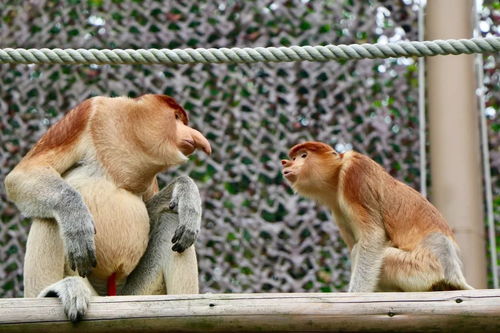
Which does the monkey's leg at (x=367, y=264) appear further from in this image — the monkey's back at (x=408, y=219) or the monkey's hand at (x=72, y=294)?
the monkey's hand at (x=72, y=294)

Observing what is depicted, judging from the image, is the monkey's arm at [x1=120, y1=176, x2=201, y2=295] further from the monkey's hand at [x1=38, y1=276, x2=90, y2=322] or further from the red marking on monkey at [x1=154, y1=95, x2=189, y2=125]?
the monkey's hand at [x1=38, y1=276, x2=90, y2=322]

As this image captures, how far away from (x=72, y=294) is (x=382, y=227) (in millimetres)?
1844

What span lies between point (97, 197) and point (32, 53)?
0.63m

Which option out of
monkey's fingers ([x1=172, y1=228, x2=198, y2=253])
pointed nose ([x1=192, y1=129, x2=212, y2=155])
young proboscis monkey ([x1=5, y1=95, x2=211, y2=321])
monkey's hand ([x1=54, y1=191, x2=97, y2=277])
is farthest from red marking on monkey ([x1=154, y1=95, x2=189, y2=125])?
monkey's hand ([x1=54, y1=191, x2=97, y2=277])

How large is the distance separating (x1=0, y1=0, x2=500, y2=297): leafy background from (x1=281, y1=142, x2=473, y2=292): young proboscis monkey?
1482 mm

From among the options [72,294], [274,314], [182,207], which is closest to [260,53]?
[182,207]

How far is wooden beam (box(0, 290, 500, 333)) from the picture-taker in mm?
3295

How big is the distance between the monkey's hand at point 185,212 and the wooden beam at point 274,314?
570 millimetres

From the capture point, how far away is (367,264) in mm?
4570

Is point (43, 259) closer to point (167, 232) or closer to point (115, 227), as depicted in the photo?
point (115, 227)

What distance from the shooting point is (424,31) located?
666 cm

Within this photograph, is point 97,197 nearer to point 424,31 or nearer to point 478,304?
point 478,304

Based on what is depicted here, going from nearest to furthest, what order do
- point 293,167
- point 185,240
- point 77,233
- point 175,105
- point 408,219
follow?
1. point 77,233
2. point 185,240
3. point 175,105
4. point 408,219
5. point 293,167

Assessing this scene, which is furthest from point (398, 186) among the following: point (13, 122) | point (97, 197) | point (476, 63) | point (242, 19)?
point (13, 122)
